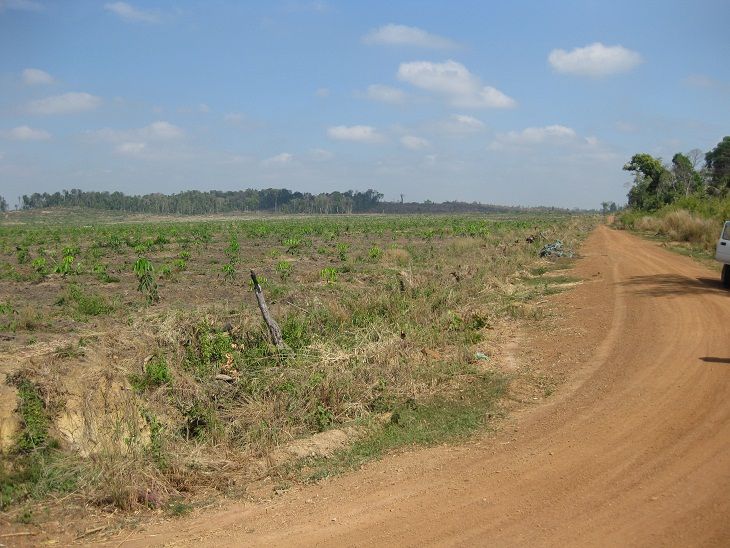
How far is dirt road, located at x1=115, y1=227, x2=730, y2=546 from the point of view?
14.6 ft

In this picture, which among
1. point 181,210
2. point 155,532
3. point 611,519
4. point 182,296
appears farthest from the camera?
point 181,210

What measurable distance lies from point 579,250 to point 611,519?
2492 centimetres

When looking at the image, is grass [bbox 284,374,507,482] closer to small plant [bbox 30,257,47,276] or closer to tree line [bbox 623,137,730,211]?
small plant [bbox 30,257,47,276]

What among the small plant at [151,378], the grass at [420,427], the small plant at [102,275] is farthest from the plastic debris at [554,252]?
the small plant at [151,378]

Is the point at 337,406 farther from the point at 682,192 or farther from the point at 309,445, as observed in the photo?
the point at 682,192

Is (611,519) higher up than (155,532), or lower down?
higher up

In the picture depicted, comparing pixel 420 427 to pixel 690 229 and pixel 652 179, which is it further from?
pixel 652 179

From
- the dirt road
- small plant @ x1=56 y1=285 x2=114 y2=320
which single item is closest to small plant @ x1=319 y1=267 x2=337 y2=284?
small plant @ x1=56 y1=285 x2=114 y2=320

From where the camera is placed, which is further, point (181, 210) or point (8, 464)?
point (181, 210)

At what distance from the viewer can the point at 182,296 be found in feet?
50.5

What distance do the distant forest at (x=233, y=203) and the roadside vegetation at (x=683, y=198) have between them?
105 m

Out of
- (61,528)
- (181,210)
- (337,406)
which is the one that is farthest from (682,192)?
(181,210)

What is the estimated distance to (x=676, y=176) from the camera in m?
55.6

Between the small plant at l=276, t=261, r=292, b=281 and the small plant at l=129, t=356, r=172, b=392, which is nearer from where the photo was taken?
the small plant at l=129, t=356, r=172, b=392
